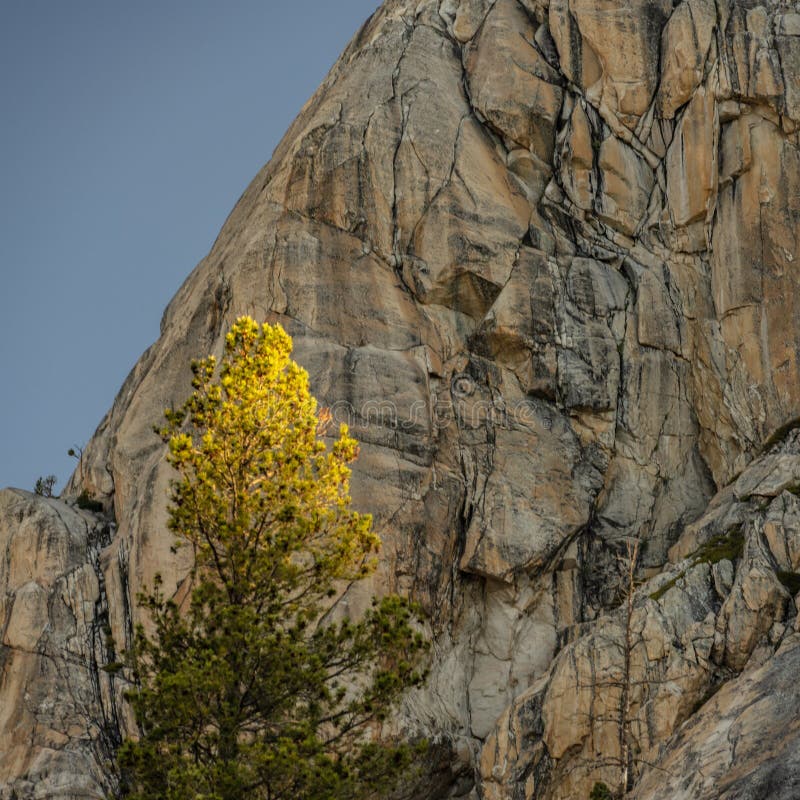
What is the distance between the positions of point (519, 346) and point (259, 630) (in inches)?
709

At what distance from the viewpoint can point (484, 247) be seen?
1870 inches

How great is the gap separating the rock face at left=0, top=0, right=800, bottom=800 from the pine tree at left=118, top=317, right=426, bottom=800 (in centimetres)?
797

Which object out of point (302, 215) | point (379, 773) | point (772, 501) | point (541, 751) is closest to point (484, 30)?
point (302, 215)

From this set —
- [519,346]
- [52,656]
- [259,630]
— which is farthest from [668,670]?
[52,656]

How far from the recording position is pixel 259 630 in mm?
31141

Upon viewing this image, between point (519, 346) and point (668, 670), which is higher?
point (519, 346)

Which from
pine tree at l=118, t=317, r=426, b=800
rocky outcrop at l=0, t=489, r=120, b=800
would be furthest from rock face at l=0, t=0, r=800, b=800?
pine tree at l=118, t=317, r=426, b=800

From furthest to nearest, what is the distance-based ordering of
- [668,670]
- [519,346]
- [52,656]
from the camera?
[519,346] < [52,656] < [668,670]

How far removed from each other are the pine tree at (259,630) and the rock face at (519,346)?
26.1 feet

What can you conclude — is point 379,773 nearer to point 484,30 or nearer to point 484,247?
point 484,247

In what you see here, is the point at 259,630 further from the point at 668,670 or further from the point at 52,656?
the point at 52,656

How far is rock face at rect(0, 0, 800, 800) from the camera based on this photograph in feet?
138

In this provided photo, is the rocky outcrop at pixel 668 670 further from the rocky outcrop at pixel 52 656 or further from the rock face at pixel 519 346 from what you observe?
the rocky outcrop at pixel 52 656

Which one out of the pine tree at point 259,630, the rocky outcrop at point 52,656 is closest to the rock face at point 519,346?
the rocky outcrop at point 52,656
